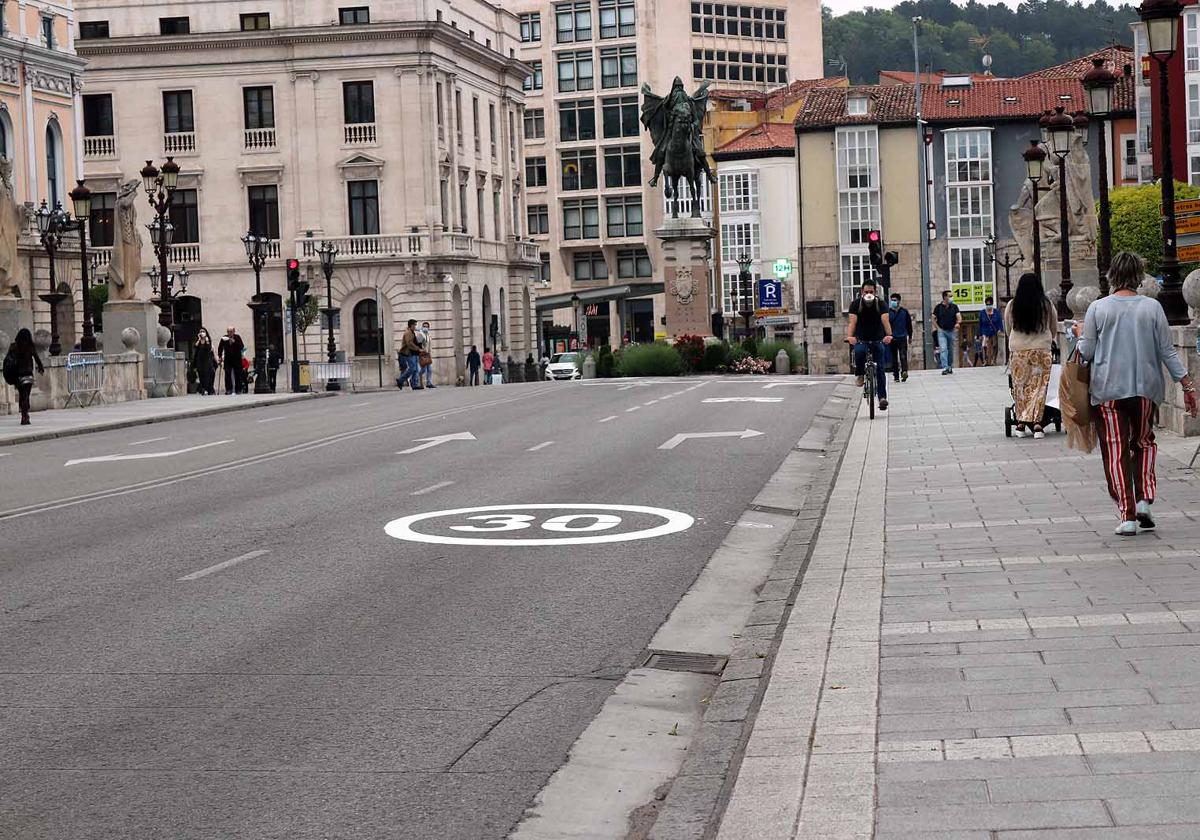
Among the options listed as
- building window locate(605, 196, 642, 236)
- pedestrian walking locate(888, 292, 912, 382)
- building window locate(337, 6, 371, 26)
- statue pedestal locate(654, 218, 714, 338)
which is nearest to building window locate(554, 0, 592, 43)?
building window locate(605, 196, 642, 236)

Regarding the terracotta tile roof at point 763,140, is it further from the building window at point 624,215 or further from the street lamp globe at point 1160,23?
the street lamp globe at point 1160,23

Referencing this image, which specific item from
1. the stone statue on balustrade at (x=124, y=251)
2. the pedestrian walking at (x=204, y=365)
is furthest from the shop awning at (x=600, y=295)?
the stone statue on balustrade at (x=124, y=251)

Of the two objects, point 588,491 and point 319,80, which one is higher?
point 319,80

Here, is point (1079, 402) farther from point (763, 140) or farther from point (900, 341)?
point (763, 140)

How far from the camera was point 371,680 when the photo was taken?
320 inches

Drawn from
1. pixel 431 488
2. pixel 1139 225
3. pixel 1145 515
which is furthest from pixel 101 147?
pixel 1145 515

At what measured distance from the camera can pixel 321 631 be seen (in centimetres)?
940

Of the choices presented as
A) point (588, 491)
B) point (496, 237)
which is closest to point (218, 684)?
point (588, 491)

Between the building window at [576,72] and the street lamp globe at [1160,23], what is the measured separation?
106747mm

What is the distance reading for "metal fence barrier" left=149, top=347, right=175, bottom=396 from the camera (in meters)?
45.9

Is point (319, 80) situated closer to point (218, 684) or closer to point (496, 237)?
point (496, 237)

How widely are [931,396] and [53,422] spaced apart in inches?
611

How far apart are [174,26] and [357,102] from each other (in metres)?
8.89

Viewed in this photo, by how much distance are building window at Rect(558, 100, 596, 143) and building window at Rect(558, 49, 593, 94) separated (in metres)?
1.09
